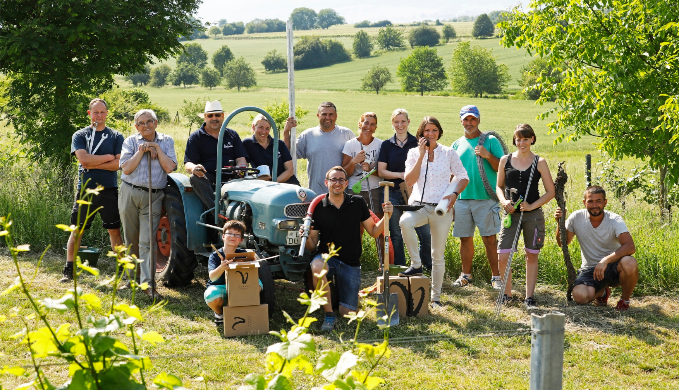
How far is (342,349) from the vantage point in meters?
4.61

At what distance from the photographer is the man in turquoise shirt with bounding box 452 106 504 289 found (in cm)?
620

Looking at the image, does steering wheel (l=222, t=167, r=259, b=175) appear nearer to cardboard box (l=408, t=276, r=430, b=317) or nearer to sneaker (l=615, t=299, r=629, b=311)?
cardboard box (l=408, t=276, r=430, b=317)

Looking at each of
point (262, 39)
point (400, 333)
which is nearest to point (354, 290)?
point (400, 333)

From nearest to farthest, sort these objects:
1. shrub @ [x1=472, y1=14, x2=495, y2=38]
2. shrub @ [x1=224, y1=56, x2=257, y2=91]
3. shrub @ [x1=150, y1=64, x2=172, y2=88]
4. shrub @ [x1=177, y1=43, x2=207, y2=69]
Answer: shrub @ [x1=224, y1=56, x2=257, y2=91]
shrub @ [x1=150, y1=64, x2=172, y2=88]
shrub @ [x1=177, y1=43, x2=207, y2=69]
shrub @ [x1=472, y1=14, x2=495, y2=38]

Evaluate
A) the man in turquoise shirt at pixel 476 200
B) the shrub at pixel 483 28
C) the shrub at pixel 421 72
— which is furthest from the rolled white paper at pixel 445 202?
the shrub at pixel 483 28

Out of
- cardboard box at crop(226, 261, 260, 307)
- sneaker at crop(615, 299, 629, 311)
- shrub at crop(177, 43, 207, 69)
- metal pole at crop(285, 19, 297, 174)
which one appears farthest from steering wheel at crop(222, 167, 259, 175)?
shrub at crop(177, 43, 207, 69)

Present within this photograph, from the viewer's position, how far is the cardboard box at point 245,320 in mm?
4922

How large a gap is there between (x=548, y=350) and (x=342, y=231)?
296cm

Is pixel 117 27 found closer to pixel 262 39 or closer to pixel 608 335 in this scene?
pixel 608 335

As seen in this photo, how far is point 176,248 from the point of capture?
5.93 m

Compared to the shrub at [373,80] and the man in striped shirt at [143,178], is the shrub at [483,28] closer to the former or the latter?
the shrub at [373,80]

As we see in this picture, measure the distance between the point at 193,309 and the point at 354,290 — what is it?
4.78 feet

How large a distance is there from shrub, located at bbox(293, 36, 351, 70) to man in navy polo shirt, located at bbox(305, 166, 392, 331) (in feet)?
196

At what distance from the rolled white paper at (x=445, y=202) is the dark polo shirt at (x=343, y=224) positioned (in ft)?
2.02
